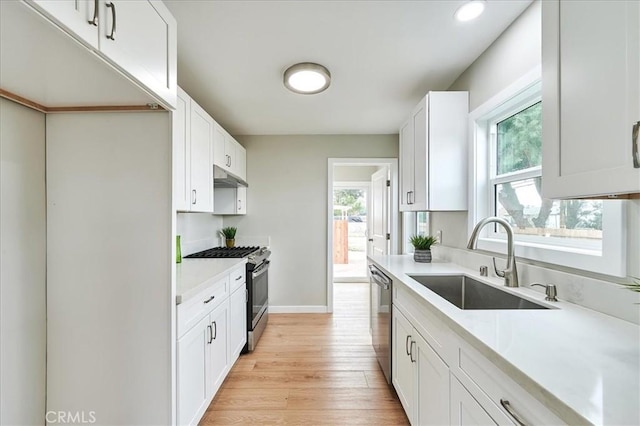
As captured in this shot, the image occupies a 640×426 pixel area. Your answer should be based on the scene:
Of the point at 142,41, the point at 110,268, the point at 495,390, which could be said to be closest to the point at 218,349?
the point at 110,268

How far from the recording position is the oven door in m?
2.80

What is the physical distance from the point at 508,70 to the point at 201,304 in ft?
7.89

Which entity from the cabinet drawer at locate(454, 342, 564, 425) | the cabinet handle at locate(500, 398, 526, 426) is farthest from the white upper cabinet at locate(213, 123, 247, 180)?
the cabinet handle at locate(500, 398, 526, 426)

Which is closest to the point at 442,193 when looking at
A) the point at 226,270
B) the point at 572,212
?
the point at 572,212

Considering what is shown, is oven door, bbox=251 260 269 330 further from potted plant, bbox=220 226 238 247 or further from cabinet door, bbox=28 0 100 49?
cabinet door, bbox=28 0 100 49

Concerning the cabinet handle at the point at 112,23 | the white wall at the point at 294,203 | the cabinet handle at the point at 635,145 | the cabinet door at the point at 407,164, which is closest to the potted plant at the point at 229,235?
the white wall at the point at 294,203

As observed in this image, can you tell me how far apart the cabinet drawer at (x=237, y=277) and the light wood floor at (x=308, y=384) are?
2.30 feet

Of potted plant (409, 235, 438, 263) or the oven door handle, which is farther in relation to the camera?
the oven door handle

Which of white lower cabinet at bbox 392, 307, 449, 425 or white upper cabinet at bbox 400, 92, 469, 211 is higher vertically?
white upper cabinet at bbox 400, 92, 469, 211

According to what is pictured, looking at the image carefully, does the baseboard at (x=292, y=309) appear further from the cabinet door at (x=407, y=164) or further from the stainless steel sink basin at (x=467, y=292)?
the stainless steel sink basin at (x=467, y=292)

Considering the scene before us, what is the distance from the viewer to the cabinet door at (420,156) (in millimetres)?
2277

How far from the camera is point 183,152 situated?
209 cm

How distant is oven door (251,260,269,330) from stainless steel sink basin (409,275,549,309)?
1592 millimetres

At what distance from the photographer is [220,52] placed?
201cm
